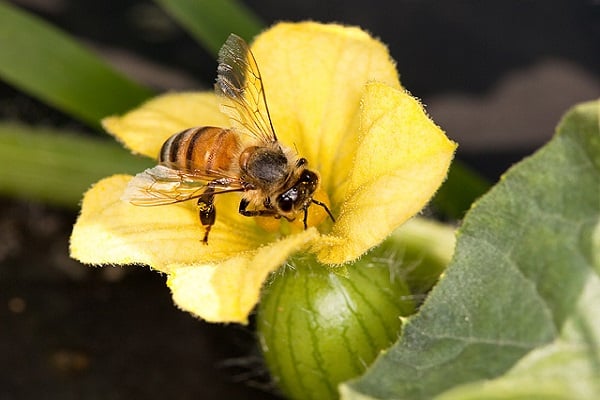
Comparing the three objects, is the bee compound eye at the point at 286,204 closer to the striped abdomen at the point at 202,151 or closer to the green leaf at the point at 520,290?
the striped abdomen at the point at 202,151

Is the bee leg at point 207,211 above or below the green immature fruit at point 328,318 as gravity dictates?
above

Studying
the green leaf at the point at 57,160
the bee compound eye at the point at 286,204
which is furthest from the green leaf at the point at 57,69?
the bee compound eye at the point at 286,204

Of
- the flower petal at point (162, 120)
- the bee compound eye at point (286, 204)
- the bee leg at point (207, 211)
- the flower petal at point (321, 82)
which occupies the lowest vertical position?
the bee leg at point (207, 211)

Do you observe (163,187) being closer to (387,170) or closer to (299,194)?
(299,194)

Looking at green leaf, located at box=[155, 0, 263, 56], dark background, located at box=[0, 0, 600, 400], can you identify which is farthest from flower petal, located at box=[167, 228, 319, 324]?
green leaf, located at box=[155, 0, 263, 56]

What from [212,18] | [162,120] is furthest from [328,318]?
[212,18]

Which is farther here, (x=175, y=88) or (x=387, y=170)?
(x=175, y=88)

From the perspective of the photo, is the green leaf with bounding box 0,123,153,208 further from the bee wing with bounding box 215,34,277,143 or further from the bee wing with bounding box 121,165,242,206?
the bee wing with bounding box 121,165,242,206
